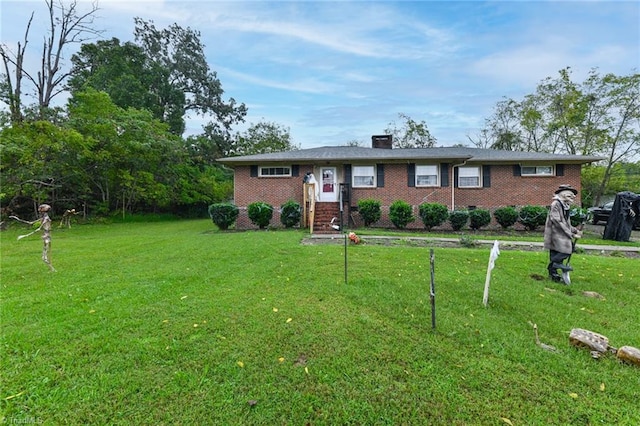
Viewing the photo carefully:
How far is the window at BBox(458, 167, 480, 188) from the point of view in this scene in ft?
43.8

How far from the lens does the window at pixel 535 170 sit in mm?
13133

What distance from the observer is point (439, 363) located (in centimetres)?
251

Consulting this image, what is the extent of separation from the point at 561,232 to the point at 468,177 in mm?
9376

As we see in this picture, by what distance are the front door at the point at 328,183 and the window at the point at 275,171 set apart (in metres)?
1.69

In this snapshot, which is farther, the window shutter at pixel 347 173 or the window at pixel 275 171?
the window at pixel 275 171

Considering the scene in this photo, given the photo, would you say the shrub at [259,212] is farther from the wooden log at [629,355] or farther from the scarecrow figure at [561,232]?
the wooden log at [629,355]

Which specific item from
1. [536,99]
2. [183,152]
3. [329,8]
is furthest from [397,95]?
[183,152]

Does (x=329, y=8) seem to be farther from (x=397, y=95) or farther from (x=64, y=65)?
(x=64, y=65)

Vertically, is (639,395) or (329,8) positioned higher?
(329,8)

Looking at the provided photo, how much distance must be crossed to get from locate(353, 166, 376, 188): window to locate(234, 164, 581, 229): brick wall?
256 millimetres

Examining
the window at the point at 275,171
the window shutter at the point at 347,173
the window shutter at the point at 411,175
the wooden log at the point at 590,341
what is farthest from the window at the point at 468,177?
the wooden log at the point at 590,341

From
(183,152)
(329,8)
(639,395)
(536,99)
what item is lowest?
(639,395)

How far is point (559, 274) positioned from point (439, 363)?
4494 mm

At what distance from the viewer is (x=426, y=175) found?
13258 mm
